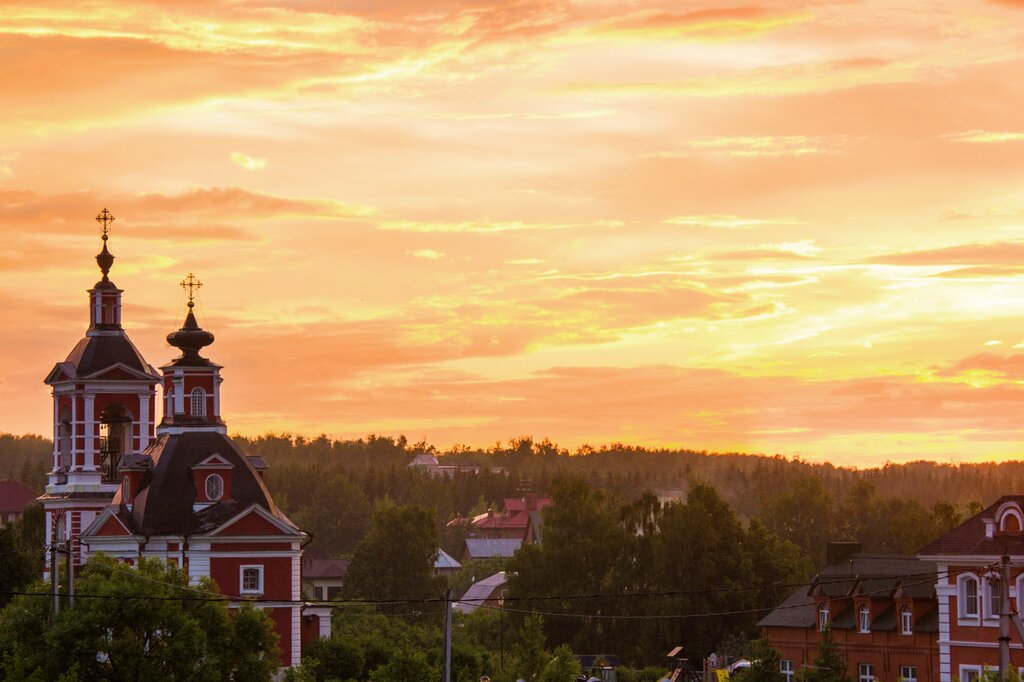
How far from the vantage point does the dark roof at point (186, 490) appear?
76.4 meters

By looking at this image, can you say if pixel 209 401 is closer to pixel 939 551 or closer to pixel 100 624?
pixel 100 624

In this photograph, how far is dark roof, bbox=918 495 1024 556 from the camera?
213 feet

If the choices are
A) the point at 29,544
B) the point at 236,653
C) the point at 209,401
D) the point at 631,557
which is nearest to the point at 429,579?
A: the point at 631,557

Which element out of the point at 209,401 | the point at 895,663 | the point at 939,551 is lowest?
the point at 895,663

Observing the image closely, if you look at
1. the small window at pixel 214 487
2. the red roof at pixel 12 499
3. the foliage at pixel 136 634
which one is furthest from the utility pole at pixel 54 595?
the red roof at pixel 12 499

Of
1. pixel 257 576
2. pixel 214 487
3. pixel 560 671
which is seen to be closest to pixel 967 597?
pixel 560 671

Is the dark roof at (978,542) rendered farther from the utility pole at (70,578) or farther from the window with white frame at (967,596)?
the utility pole at (70,578)

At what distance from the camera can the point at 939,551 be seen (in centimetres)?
6638

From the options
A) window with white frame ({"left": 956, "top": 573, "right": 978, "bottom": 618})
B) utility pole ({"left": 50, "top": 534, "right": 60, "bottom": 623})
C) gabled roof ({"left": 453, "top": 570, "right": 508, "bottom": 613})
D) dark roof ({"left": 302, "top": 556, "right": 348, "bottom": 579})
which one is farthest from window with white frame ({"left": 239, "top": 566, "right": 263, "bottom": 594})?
gabled roof ({"left": 453, "top": 570, "right": 508, "bottom": 613})

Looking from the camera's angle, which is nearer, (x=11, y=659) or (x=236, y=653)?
(x=11, y=659)

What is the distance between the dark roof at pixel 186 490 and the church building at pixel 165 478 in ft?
0.14

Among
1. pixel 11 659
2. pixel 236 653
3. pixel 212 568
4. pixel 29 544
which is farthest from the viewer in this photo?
pixel 29 544

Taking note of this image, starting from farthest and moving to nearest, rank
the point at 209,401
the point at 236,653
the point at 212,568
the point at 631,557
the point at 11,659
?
the point at 631,557 → the point at 209,401 → the point at 212,568 → the point at 236,653 → the point at 11,659

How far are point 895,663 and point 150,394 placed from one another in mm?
35398
